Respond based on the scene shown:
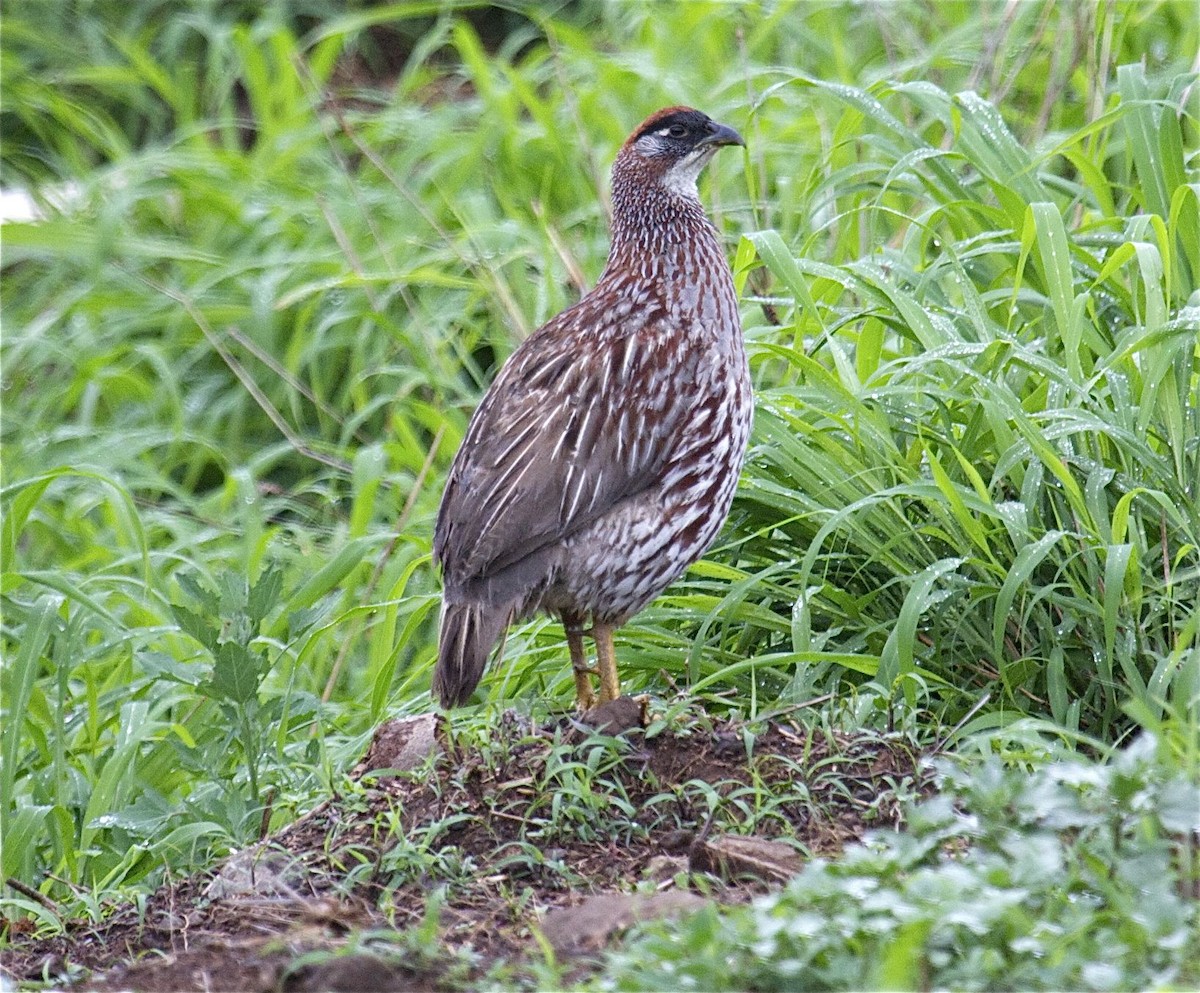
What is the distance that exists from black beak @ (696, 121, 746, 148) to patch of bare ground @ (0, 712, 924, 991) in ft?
5.07

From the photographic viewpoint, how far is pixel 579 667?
4.03 m

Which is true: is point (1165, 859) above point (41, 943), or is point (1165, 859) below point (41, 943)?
above

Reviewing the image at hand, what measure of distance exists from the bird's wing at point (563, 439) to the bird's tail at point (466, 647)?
0.08 meters

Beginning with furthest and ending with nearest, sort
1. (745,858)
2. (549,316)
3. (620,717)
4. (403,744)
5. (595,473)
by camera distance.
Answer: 1. (549,316)
2. (595,473)
3. (403,744)
4. (620,717)
5. (745,858)

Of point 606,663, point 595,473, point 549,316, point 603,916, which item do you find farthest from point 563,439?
point 549,316

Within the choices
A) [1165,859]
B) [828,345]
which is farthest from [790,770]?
[828,345]

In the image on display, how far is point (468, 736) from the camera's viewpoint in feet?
12.2

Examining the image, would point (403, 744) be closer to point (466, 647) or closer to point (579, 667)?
point (466, 647)

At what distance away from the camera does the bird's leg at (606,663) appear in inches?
155

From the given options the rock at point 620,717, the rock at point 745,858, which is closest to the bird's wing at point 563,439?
the rock at point 620,717

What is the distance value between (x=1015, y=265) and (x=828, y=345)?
51 cm

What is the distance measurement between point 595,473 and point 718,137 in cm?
103

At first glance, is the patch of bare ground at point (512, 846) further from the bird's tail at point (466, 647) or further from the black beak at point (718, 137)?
the black beak at point (718, 137)

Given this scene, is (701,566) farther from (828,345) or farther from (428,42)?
(428,42)
